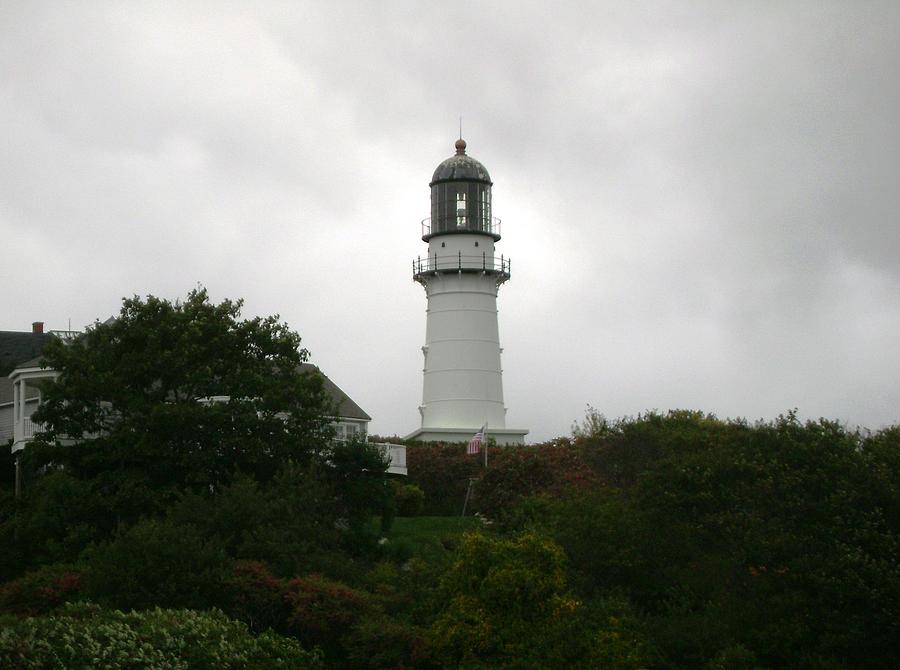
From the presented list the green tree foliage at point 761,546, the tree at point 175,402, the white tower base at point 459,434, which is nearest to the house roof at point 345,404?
the white tower base at point 459,434

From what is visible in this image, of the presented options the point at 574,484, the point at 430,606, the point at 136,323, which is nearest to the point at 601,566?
the point at 430,606

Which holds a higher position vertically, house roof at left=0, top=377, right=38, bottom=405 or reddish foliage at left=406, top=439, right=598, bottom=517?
house roof at left=0, top=377, right=38, bottom=405

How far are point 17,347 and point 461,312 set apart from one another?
17.9 metres

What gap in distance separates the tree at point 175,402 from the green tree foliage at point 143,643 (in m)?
10.4

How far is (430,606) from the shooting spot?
25.5 meters

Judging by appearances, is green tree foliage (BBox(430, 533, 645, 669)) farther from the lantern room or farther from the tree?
the lantern room

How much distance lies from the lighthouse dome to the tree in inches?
797

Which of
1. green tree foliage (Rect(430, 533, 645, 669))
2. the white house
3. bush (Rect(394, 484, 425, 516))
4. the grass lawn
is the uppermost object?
the white house

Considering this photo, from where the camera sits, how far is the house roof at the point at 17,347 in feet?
166

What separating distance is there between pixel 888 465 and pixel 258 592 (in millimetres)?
13225

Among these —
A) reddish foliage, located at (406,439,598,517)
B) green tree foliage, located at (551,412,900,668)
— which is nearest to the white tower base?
reddish foliage, located at (406,439,598,517)

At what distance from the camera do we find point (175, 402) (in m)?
34.4

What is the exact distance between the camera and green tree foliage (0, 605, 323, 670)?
58.8ft

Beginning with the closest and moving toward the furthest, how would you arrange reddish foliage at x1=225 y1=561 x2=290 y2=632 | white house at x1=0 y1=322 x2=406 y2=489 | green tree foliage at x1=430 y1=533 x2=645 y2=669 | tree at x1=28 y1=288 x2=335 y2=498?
green tree foliage at x1=430 y1=533 x2=645 y2=669 → reddish foliage at x1=225 y1=561 x2=290 y2=632 → tree at x1=28 y1=288 x2=335 y2=498 → white house at x1=0 y1=322 x2=406 y2=489
